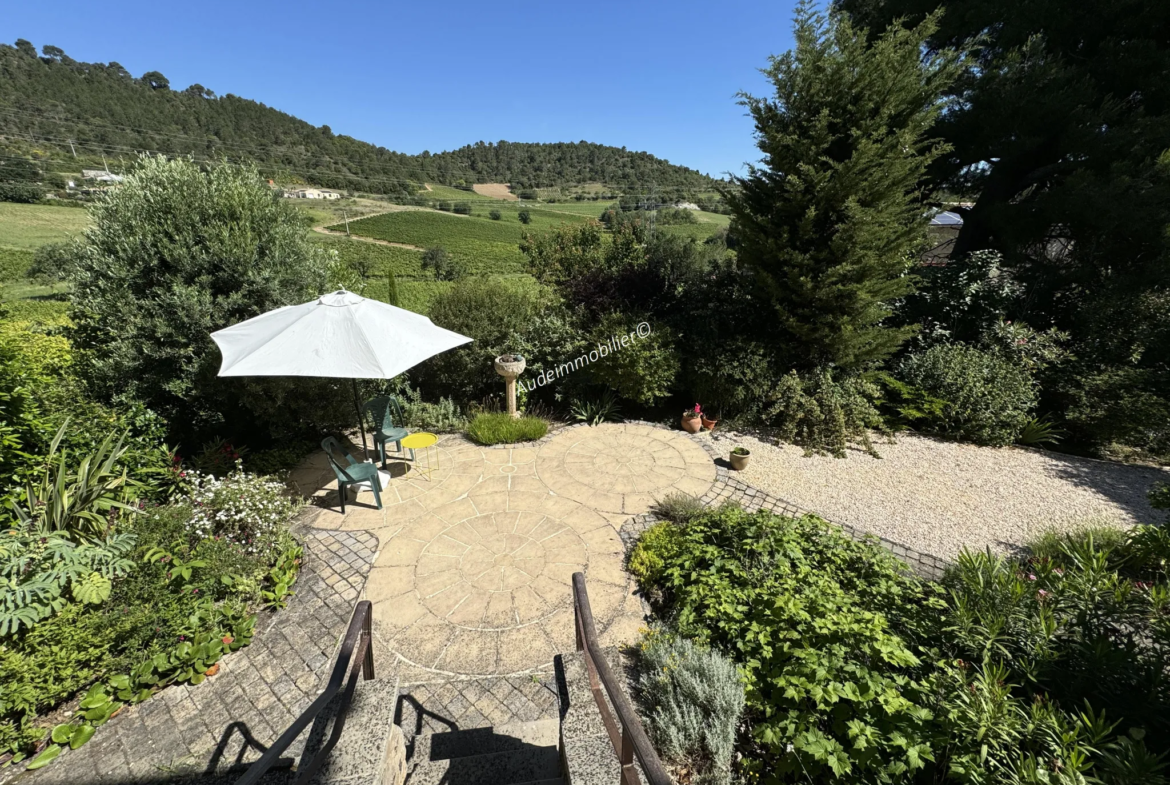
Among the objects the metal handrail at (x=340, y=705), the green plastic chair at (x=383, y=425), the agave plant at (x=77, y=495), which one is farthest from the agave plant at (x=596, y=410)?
the agave plant at (x=77, y=495)

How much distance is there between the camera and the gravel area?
5.20 meters

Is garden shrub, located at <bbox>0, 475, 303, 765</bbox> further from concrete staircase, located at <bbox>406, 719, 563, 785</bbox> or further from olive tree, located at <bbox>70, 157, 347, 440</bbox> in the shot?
olive tree, located at <bbox>70, 157, 347, 440</bbox>

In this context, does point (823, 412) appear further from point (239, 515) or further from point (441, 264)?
point (441, 264)

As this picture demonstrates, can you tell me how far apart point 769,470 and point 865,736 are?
4.25 meters

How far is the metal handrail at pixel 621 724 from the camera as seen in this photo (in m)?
1.49

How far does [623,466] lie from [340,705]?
14.9ft

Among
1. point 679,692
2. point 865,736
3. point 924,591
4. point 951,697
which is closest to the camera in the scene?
point 865,736

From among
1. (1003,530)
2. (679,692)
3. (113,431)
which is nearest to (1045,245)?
(1003,530)

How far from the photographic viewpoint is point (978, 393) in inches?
282

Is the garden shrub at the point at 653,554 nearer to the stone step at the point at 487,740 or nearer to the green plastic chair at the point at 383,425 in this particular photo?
the stone step at the point at 487,740

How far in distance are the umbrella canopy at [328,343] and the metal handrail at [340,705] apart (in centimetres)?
252

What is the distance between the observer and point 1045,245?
29.3 ft

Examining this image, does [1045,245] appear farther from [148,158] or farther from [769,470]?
[148,158]

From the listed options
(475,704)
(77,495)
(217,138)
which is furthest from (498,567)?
(217,138)
